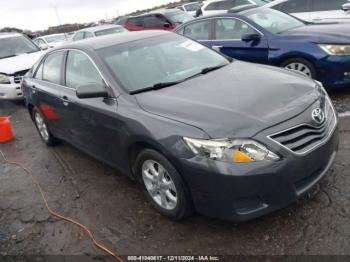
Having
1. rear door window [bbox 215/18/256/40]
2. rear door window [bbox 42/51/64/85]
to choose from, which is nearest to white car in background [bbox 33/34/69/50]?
rear door window [bbox 215/18/256/40]

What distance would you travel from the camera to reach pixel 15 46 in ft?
32.8

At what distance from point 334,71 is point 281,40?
1025 millimetres

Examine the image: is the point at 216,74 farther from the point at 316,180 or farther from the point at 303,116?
the point at 316,180

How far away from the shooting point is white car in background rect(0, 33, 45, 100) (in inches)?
338

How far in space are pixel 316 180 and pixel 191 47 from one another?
2.21 m

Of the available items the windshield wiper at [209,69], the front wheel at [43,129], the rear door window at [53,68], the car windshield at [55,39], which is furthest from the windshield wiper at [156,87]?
the car windshield at [55,39]

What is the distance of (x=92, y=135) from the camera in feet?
13.7

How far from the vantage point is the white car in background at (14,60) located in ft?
28.2

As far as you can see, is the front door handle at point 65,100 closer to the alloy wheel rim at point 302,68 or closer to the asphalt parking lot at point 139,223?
A: the asphalt parking lot at point 139,223

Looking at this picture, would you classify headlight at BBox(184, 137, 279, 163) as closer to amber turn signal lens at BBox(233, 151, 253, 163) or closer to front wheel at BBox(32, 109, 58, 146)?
amber turn signal lens at BBox(233, 151, 253, 163)

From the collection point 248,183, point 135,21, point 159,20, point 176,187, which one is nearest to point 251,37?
point 176,187

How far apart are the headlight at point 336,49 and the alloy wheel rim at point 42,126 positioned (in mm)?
4469

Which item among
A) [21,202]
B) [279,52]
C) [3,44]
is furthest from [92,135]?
[3,44]

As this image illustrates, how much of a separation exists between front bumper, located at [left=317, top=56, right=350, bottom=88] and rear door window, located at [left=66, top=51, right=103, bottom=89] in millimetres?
3524
